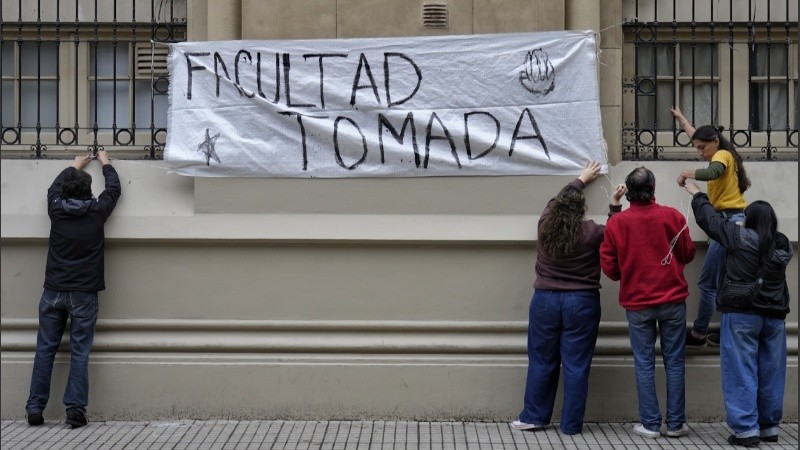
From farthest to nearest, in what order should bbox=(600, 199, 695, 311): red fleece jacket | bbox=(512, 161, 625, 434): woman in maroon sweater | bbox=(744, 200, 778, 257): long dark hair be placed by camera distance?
bbox=(512, 161, 625, 434): woman in maroon sweater
bbox=(600, 199, 695, 311): red fleece jacket
bbox=(744, 200, 778, 257): long dark hair

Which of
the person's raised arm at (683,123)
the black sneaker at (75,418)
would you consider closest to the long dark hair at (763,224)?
the person's raised arm at (683,123)

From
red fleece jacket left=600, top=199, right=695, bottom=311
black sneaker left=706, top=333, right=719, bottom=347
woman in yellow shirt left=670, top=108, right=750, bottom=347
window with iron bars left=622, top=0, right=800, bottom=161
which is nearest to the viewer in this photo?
red fleece jacket left=600, top=199, right=695, bottom=311

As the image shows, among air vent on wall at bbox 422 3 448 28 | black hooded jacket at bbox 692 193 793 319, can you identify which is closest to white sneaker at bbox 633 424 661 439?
black hooded jacket at bbox 692 193 793 319

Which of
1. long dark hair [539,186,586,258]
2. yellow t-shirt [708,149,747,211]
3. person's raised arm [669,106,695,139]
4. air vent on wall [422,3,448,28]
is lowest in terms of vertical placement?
long dark hair [539,186,586,258]

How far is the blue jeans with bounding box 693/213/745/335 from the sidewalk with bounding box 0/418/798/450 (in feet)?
2.45

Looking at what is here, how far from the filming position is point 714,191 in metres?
7.77

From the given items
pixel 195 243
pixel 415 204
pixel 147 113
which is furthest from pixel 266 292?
pixel 147 113

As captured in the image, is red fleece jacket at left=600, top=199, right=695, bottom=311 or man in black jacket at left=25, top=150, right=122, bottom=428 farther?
man in black jacket at left=25, top=150, right=122, bottom=428

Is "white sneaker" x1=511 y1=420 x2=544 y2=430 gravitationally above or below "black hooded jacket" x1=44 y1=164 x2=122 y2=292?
below

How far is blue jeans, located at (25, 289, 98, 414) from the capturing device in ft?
25.8

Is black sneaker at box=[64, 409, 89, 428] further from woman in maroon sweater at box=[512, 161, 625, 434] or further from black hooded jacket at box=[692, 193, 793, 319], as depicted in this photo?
black hooded jacket at box=[692, 193, 793, 319]

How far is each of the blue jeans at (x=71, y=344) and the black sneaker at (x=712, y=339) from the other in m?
4.44

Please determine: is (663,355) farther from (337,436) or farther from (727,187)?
(337,436)

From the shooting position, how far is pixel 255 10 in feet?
27.1
